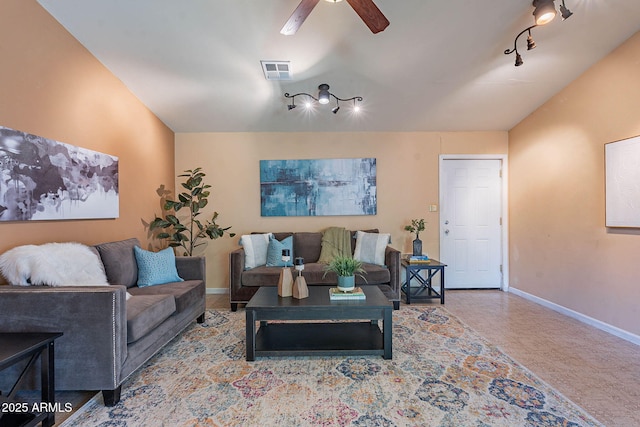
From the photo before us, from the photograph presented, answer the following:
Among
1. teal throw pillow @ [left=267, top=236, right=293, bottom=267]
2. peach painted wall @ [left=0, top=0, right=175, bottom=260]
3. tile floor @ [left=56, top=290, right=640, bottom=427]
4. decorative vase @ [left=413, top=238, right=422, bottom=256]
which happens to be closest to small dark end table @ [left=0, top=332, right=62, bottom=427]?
tile floor @ [left=56, top=290, right=640, bottom=427]

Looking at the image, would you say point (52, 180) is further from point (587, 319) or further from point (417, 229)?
point (587, 319)

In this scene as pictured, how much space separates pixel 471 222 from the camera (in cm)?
445

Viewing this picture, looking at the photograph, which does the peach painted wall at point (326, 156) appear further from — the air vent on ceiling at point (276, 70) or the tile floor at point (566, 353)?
the air vent on ceiling at point (276, 70)

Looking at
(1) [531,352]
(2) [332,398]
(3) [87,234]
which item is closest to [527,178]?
(1) [531,352]

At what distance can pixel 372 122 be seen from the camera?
13.7ft

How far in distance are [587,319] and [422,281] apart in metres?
1.70

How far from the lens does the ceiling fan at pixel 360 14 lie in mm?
1881

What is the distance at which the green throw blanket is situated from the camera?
13.0 ft

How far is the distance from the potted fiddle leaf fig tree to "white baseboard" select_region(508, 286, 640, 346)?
4123 mm

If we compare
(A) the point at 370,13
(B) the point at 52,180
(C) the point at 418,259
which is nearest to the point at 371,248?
(C) the point at 418,259

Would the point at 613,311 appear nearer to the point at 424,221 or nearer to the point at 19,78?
the point at 424,221

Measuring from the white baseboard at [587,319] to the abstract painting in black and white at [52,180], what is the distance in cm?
504

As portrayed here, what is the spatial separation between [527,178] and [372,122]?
2213mm

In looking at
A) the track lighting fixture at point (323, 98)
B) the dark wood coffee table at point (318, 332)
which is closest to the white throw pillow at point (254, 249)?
the dark wood coffee table at point (318, 332)
